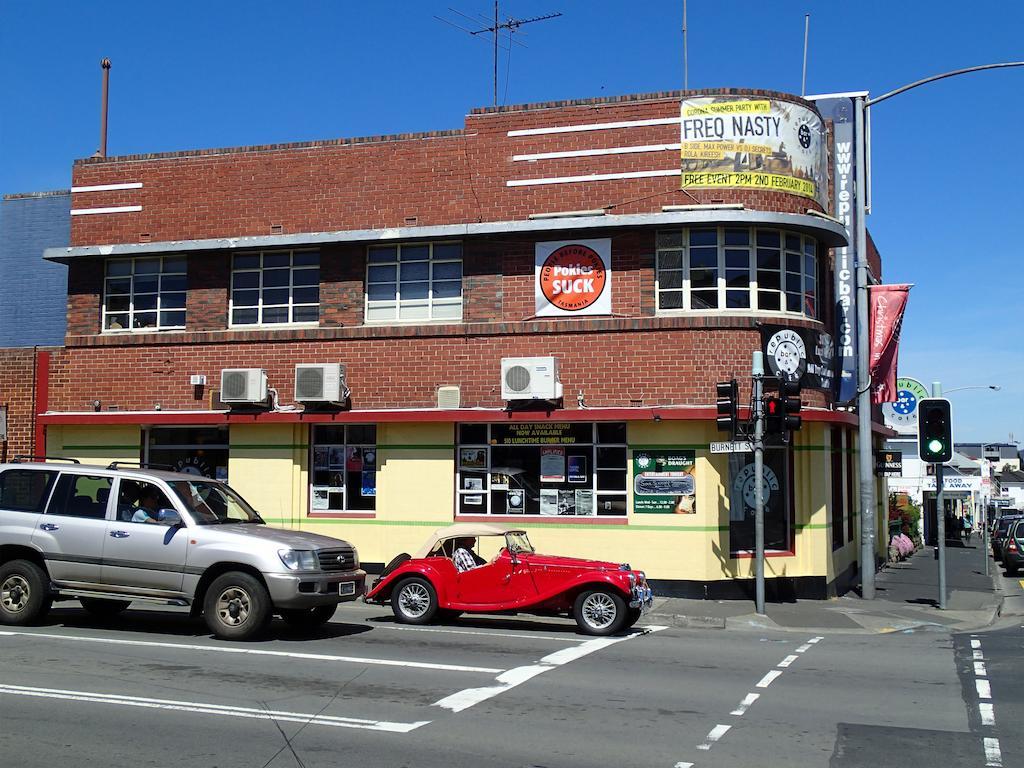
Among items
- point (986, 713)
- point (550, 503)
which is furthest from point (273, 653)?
point (550, 503)

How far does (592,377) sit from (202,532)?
812 centimetres

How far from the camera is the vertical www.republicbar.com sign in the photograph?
801 inches

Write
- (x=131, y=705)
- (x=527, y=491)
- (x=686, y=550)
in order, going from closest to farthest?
(x=131, y=705), (x=686, y=550), (x=527, y=491)

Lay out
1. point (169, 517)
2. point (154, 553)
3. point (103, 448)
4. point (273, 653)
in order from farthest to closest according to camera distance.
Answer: point (103, 448), point (169, 517), point (154, 553), point (273, 653)

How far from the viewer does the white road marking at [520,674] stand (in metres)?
9.23

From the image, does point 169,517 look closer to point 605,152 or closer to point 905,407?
Result: point 605,152

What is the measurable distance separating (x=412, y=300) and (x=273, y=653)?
31.4 ft

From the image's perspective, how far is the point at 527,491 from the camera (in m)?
19.3

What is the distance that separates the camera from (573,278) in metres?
19.1

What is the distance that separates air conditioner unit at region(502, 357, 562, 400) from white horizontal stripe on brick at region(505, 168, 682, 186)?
3.29 m

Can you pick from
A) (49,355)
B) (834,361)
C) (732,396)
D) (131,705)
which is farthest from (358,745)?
(49,355)

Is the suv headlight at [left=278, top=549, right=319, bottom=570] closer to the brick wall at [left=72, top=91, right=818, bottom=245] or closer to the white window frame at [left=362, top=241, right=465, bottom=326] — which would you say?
the white window frame at [left=362, top=241, right=465, bottom=326]

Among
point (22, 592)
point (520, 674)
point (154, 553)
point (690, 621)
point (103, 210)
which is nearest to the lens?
point (520, 674)

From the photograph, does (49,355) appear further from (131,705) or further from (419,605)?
(131,705)
